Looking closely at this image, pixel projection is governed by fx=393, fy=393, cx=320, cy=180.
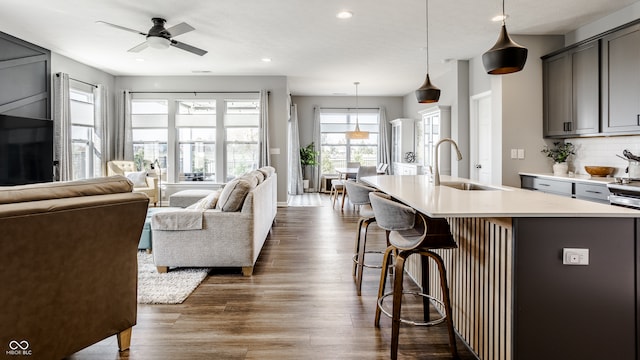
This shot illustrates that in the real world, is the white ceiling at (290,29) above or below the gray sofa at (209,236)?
above

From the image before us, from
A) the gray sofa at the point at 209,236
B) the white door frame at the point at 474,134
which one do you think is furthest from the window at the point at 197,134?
the gray sofa at the point at 209,236

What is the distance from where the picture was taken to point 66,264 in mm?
1773

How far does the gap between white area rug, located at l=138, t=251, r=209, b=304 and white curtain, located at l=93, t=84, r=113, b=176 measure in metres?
4.45

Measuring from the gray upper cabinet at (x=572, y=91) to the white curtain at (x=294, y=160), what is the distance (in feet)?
21.7

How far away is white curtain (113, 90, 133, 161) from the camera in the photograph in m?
8.00

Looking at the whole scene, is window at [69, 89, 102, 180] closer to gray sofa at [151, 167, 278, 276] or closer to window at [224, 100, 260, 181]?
window at [224, 100, 260, 181]

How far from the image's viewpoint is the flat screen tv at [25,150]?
196 inches

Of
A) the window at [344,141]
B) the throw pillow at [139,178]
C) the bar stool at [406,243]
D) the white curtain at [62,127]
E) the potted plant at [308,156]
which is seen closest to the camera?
the bar stool at [406,243]

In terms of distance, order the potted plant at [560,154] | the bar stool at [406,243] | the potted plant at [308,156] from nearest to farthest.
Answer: the bar stool at [406,243], the potted plant at [560,154], the potted plant at [308,156]

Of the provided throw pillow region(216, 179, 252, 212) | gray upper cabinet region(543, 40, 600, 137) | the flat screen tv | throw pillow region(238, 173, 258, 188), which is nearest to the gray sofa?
throw pillow region(216, 179, 252, 212)

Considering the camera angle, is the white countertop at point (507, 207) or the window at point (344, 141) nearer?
the white countertop at point (507, 207)

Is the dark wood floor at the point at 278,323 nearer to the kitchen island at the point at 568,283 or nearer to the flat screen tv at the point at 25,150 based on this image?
the kitchen island at the point at 568,283

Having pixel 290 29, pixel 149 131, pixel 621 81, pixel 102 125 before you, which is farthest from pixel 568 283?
pixel 149 131

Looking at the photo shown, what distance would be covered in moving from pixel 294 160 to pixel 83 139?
202 inches
